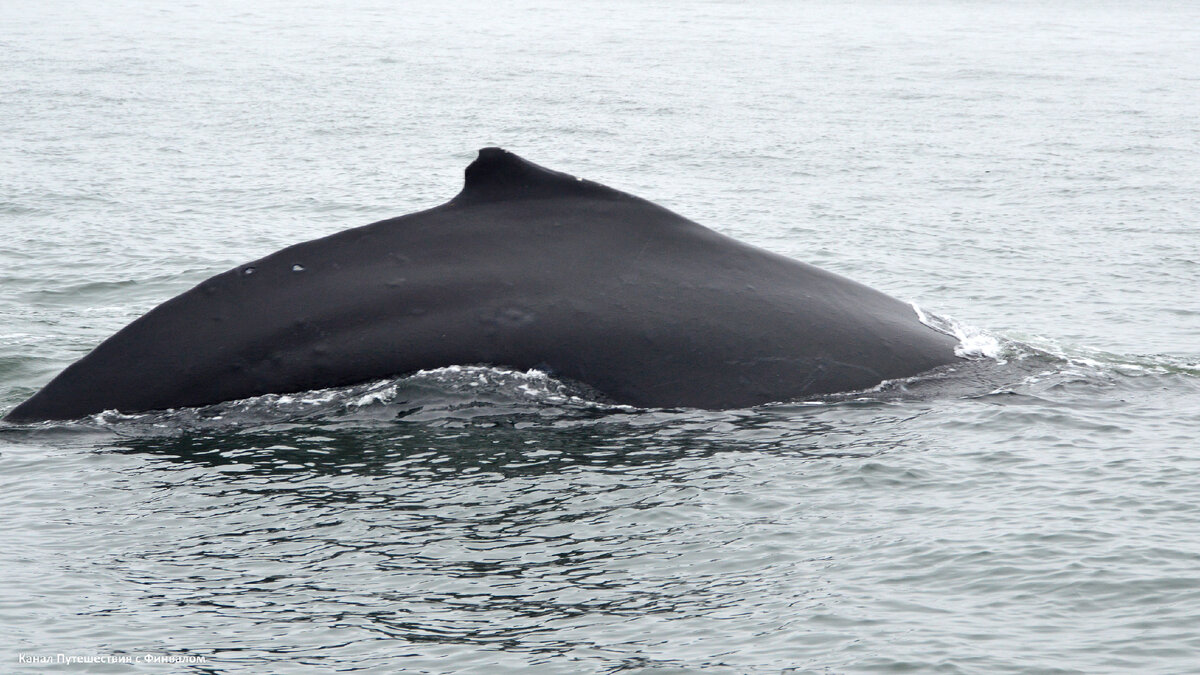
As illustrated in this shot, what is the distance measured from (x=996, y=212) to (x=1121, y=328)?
7410 mm

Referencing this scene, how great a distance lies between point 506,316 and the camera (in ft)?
29.9

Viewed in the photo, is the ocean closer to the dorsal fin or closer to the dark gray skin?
the dark gray skin

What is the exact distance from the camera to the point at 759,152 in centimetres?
2612

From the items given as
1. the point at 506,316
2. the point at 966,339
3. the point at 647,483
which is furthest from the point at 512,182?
the point at 966,339

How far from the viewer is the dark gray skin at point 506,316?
8.73 meters

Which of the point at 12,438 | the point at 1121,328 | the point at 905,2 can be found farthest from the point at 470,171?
the point at 905,2

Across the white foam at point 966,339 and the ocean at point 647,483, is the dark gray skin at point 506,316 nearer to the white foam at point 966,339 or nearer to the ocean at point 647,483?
the ocean at point 647,483

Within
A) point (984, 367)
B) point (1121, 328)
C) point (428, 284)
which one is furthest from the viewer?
point (1121, 328)

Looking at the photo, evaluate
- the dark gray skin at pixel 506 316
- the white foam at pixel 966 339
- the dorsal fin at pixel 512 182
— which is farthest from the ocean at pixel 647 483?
the dorsal fin at pixel 512 182

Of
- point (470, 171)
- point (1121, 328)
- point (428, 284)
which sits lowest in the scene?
point (1121, 328)

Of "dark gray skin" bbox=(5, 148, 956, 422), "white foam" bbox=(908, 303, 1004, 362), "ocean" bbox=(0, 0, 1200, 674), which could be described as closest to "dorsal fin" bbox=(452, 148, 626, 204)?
"dark gray skin" bbox=(5, 148, 956, 422)

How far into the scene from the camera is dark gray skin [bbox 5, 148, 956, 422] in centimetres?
873

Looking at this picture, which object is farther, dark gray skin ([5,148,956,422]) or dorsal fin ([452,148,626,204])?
dorsal fin ([452,148,626,204])

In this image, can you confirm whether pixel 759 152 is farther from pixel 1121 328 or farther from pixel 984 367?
pixel 984 367
